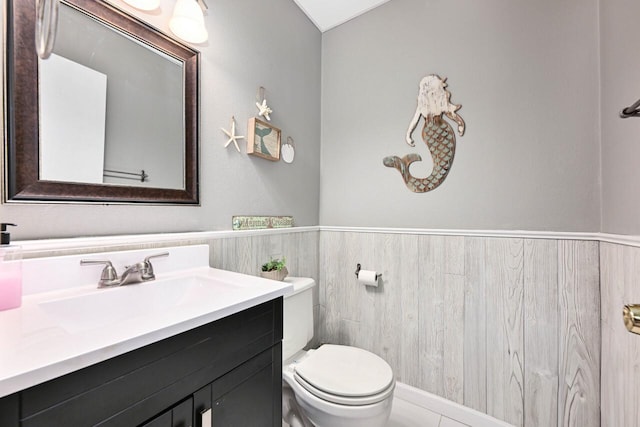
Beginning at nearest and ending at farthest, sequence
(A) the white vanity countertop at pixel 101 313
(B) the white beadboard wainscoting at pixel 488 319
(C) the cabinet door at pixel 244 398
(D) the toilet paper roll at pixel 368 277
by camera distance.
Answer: (A) the white vanity countertop at pixel 101 313
(C) the cabinet door at pixel 244 398
(B) the white beadboard wainscoting at pixel 488 319
(D) the toilet paper roll at pixel 368 277

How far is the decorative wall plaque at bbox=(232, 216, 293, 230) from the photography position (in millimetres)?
1388

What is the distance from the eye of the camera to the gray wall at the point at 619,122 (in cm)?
94

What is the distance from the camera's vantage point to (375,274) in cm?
170

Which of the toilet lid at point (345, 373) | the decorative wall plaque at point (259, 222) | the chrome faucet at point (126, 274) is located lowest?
the toilet lid at point (345, 373)

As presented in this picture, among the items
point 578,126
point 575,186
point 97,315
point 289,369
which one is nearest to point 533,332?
point 575,186

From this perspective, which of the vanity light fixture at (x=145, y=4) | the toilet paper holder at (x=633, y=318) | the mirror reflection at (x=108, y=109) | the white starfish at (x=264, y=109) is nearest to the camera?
the toilet paper holder at (x=633, y=318)

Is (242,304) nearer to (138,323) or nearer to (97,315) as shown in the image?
(138,323)

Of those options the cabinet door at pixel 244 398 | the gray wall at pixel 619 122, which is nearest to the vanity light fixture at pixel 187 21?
the cabinet door at pixel 244 398

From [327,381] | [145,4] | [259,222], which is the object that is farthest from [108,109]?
[327,381]

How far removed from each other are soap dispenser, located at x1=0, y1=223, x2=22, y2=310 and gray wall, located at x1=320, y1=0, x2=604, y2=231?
1545 mm

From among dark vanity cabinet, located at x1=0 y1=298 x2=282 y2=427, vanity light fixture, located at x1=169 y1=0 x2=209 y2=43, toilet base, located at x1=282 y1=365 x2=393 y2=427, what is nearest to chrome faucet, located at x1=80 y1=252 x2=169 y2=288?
dark vanity cabinet, located at x1=0 y1=298 x2=282 y2=427

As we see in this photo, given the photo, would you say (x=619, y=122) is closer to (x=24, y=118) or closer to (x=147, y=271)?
(x=147, y=271)

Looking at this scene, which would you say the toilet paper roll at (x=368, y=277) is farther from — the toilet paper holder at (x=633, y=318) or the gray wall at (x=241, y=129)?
the toilet paper holder at (x=633, y=318)

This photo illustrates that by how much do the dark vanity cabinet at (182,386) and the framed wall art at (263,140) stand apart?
866 mm
